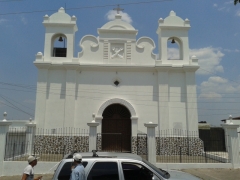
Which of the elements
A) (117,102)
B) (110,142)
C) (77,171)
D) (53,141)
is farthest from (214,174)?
(53,141)

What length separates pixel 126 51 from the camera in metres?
16.4

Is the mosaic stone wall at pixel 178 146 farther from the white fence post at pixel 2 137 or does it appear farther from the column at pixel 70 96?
the white fence post at pixel 2 137

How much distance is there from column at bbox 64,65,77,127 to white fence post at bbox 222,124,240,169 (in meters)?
8.62

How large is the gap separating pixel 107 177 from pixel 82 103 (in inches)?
427

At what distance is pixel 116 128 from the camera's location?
15500 mm

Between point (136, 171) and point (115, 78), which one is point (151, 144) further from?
point (136, 171)

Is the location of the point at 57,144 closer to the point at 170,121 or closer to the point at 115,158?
the point at 170,121

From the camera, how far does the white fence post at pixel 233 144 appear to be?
11.9 meters

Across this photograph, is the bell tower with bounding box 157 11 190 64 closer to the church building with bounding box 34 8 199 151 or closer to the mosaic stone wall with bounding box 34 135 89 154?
the church building with bounding box 34 8 199 151

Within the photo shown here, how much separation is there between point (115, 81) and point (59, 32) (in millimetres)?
4995

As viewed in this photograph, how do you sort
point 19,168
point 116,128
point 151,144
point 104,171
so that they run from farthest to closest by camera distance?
point 116,128 → point 151,144 → point 19,168 → point 104,171

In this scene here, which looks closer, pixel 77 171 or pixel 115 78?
pixel 77 171

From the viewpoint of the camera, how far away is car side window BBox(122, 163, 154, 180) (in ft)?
16.5

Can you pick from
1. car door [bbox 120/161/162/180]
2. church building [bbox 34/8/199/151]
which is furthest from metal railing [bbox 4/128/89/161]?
car door [bbox 120/161/162/180]
